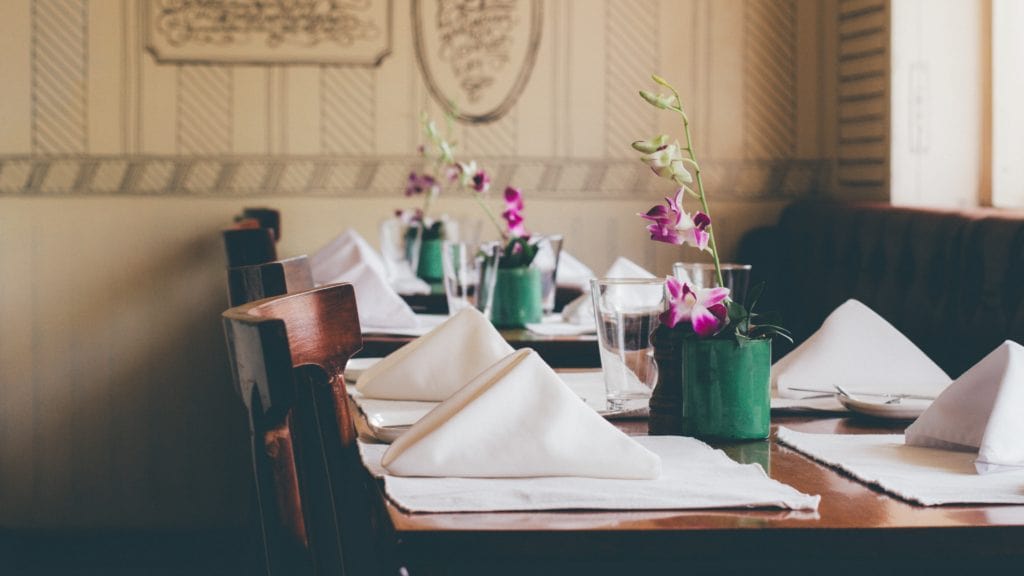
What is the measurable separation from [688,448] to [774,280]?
296 centimetres

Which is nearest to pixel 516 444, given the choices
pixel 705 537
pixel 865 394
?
pixel 705 537

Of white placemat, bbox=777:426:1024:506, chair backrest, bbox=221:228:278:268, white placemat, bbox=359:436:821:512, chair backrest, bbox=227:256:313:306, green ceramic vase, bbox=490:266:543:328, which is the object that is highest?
chair backrest, bbox=221:228:278:268

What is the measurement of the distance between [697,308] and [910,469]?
0.27m

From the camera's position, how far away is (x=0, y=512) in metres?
4.23

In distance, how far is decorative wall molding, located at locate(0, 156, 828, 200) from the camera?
4102 mm

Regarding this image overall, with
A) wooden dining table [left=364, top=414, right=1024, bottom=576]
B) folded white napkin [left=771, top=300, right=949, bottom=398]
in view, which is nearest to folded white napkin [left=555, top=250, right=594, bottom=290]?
folded white napkin [left=771, top=300, right=949, bottom=398]

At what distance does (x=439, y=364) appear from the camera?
58.3 inches

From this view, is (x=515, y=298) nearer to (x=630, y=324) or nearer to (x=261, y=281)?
(x=261, y=281)

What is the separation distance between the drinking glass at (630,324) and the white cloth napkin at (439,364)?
16 cm

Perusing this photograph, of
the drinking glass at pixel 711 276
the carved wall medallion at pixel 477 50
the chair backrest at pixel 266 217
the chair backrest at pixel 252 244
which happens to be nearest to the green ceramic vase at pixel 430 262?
the chair backrest at pixel 266 217

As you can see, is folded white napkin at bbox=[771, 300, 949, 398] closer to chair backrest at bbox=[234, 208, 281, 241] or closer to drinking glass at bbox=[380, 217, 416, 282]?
drinking glass at bbox=[380, 217, 416, 282]

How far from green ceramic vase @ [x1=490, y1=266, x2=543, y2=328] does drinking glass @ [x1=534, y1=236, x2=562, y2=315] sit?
109 mm

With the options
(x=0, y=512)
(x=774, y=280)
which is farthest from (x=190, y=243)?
(x=774, y=280)

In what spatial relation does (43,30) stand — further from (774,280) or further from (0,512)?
(774,280)
